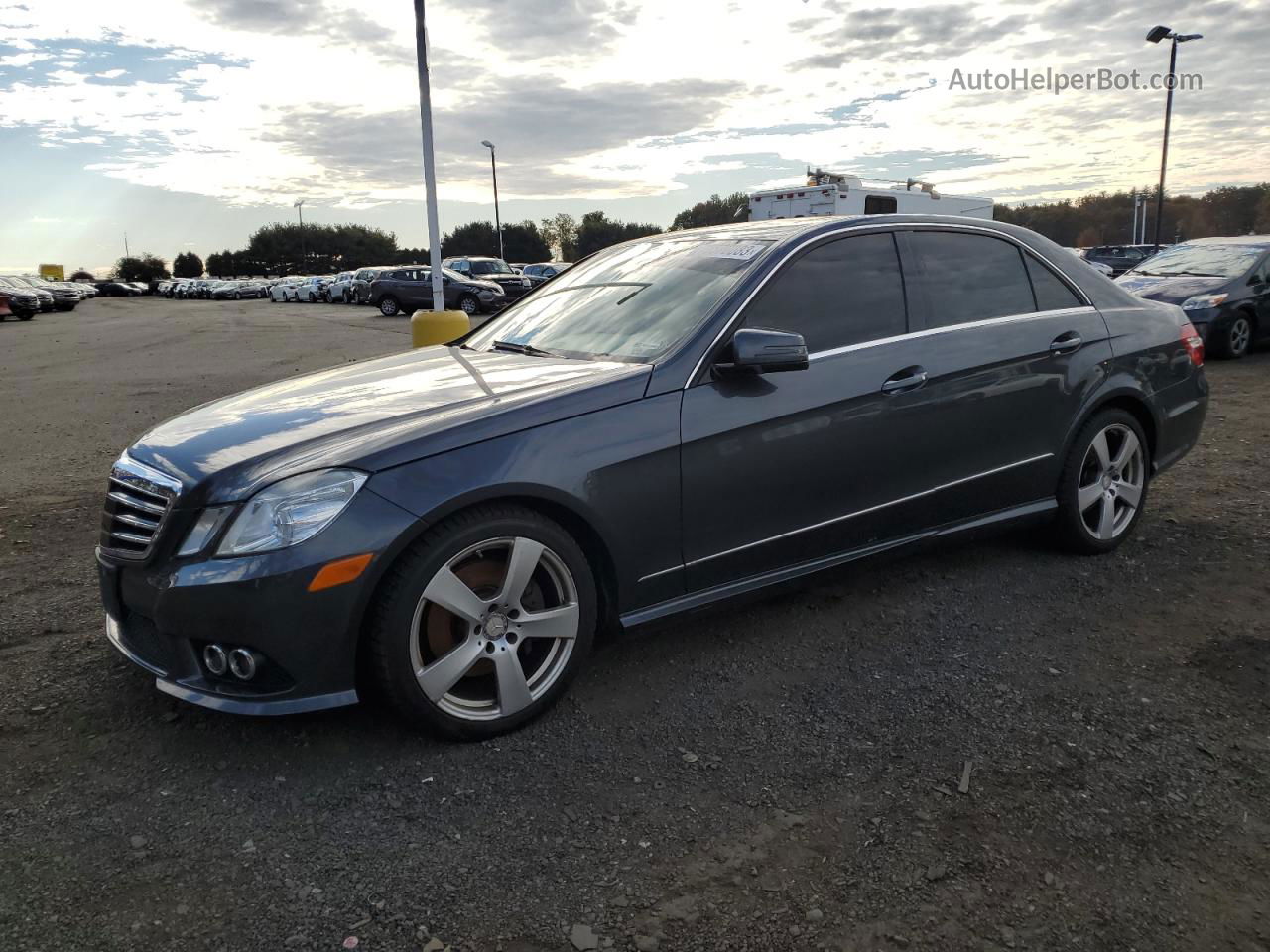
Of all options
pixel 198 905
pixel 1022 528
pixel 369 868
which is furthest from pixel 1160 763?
pixel 198 905

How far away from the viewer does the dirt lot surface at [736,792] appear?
2336 mm

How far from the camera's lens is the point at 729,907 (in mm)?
2367

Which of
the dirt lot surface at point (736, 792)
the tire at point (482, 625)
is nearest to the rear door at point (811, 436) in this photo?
the dirt lot surface at point (736, 792)

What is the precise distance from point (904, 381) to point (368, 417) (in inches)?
81.1

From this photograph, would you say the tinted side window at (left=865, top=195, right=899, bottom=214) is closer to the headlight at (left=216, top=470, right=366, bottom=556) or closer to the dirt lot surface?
the dirt lot surface

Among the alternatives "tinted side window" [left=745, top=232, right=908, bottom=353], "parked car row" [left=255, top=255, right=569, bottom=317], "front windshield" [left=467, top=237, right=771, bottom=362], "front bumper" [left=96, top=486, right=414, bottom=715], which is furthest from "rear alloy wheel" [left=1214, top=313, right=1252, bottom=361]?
"parked car row" [left=255, top=255, right=569, bottom=317]

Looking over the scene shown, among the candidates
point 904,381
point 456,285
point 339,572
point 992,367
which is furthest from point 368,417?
point 456,285

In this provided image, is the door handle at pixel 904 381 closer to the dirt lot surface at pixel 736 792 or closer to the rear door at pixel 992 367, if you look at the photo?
the rear door at pixel 992 367

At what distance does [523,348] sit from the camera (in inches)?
164

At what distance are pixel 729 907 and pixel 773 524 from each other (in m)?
1.55

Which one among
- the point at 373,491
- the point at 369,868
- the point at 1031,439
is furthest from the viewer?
the point at 1031,439

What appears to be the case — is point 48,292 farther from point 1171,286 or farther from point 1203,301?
point 1203,301

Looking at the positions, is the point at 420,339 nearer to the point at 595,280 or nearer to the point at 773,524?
the point at 595,280

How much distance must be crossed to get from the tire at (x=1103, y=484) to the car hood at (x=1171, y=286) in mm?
8264
